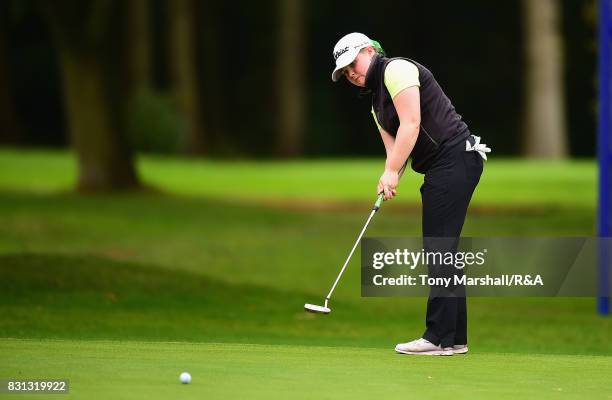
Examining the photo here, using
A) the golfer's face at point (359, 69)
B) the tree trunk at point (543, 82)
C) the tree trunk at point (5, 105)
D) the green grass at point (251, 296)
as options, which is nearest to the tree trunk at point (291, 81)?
the tree trunk at point (543, 82)

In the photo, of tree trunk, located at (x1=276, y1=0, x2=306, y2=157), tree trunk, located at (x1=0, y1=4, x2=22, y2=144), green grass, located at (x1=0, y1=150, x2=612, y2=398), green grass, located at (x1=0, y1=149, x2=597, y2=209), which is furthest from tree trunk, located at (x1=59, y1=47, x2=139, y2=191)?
tree trunk, located at (x1=0, y1=4, x2=22, y2=144)

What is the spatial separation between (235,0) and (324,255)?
43.0 meters

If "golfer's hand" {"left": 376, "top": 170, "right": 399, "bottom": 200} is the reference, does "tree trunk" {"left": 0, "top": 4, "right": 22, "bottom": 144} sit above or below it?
above

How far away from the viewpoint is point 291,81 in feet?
166

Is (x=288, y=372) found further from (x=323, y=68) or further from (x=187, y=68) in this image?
(x=323, y=68)

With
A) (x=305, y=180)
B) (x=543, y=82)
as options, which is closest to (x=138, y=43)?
(x=543, y=82)

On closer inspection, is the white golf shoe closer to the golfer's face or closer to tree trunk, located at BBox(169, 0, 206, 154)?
the golfer's face

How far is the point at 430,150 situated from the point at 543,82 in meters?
34.3

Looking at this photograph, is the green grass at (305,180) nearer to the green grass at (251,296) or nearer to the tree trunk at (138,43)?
the green grass at (251,296)

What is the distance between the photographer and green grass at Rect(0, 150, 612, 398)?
23.0 feet

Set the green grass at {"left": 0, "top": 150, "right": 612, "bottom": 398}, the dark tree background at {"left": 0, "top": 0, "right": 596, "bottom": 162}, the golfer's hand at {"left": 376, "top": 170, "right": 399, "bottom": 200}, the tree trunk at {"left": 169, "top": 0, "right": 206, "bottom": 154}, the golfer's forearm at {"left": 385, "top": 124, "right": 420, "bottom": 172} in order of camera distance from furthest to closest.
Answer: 1. the dark tree background at {"left": 0, "top": 0, "right": 596, "bottom": 162}
2. the tree trunk at {"left": 169, "top": 0, "right": 206, "bottom": 154}
3. the golfer's hand at {"left": 376, "top": 170, "right": 399, "bottom": 200}
4. the golfer's forearm at {"left": 385, "top": 124, "right": 420, "bottom": 172}
5. the green grass at {"left": 0, "top": 150, "right": 612, "bottom": 398}

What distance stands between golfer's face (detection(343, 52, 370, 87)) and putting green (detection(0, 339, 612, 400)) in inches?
66.6

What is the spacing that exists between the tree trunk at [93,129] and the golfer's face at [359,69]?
19.8 meters

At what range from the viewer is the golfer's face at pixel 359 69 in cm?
831
